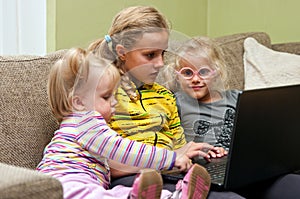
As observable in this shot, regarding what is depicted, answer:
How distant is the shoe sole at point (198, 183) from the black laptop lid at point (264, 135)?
0.17ft

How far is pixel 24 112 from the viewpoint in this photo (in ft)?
5.06

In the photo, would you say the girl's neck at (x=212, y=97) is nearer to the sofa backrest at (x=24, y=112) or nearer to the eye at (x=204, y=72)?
the eye at (x=204, y=72)

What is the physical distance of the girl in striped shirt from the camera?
1375 millimetres

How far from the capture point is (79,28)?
2.36 meters

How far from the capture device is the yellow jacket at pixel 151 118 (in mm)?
1411

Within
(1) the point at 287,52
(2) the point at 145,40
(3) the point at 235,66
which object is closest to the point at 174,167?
(2) the point at 145,40

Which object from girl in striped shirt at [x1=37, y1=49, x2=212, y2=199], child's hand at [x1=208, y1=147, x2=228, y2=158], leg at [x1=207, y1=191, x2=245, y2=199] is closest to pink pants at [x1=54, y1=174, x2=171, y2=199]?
girl in striped shirt at [x1=37, y1=49, x2=212, y2=199]

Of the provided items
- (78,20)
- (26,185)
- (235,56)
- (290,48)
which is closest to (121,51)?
(26,185)

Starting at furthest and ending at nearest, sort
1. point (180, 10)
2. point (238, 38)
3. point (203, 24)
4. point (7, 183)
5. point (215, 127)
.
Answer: point (203, 24), point (180, 10), point (238, 38), point (215, 127), point (7, 183)

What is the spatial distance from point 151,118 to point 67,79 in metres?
0.25

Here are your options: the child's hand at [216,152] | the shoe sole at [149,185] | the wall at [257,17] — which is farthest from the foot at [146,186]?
the wall at [257,17]

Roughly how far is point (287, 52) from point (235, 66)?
29 centimetres

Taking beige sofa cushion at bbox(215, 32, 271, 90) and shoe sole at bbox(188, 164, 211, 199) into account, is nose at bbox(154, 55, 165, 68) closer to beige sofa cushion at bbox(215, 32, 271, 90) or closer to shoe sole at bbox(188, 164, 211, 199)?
shoe sole at bbox(188, 164, 211, 199)

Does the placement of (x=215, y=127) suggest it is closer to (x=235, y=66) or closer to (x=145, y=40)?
(x=145, y=40)
